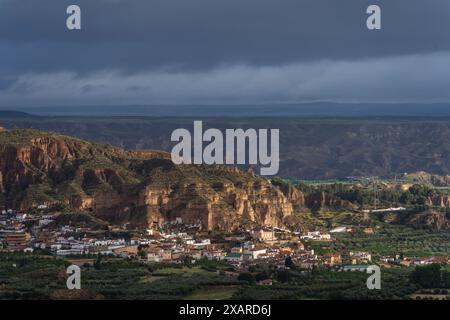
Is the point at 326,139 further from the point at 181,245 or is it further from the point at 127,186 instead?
the point at 181,245

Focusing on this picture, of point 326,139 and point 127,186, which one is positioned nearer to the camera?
point 127,186

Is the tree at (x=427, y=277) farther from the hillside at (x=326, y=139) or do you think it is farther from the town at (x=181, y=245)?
the hillside at (x=326, y=139)

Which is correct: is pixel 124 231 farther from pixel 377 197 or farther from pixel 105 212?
pixel 377 197

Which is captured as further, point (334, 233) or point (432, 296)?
point (334, 233)

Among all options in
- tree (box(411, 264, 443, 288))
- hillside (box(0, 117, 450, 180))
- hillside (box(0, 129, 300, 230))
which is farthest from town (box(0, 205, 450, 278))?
hillside (box(0, 117, 450, 180))

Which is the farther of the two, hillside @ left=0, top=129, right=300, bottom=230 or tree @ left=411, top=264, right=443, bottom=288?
hillside @ left=0, top=129, right=300, bottom=230

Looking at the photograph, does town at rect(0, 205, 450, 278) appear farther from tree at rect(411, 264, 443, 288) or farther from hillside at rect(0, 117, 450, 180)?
hillside at rect(0, 117, 450, 180)

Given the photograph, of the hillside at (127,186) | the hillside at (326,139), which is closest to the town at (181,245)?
the hillside at (127,186)

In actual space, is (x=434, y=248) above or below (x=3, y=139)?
below

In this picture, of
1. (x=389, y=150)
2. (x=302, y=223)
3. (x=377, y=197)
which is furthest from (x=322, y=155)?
(x=302, y=223)

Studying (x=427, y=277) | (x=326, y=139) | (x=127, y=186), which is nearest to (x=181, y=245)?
(x=127, y=186)
